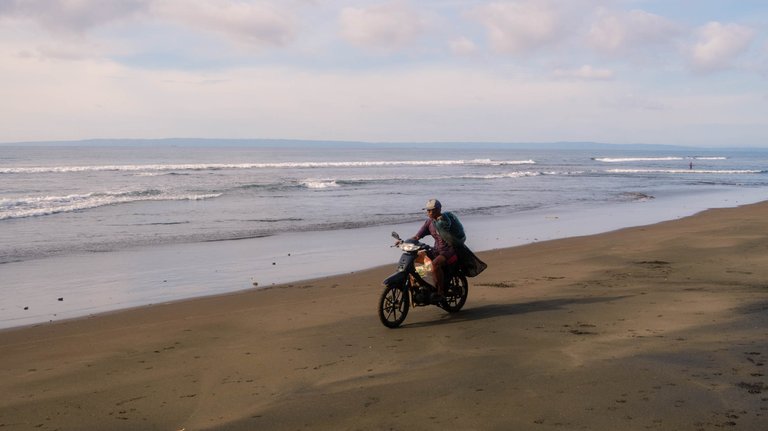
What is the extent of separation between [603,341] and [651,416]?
215 cm

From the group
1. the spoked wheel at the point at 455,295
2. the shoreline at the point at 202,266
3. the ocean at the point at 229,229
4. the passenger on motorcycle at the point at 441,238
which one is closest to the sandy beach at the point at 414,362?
the spoked wheel at the point at 455,295

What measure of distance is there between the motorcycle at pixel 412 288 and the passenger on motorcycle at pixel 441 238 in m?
0.09

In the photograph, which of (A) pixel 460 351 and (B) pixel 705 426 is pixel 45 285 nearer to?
(A) pixel 460 351

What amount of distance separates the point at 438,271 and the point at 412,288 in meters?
0.40

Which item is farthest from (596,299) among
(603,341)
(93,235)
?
(93,235)

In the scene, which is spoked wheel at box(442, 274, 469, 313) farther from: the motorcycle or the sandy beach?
the sandy beach

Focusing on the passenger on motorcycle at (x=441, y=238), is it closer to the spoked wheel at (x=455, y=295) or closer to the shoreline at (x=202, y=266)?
the spoked wheel at (x=455, y=295)

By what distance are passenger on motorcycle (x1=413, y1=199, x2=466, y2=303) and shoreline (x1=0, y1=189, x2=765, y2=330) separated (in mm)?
3749

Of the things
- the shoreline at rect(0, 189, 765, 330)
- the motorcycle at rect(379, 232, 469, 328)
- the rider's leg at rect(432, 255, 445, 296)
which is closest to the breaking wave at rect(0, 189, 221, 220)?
the shoreline at rect(0, 189, 765, 330)

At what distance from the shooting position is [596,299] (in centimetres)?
934

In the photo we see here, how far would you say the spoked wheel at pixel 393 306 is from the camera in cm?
805

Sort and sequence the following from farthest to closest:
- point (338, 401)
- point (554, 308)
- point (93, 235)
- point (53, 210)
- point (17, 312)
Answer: point (53, 210) < point (93, 235) < point (17, 312) < point (554, 308) < point (338, 401)

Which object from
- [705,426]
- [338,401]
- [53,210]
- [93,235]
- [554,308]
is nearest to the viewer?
[705,426]

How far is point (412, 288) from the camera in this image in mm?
8531
